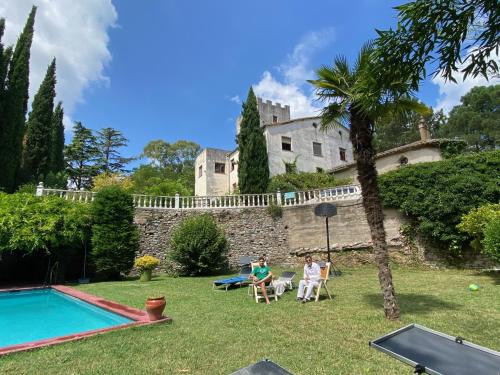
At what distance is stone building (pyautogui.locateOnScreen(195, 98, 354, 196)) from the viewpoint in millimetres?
26281

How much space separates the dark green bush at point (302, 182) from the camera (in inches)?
851

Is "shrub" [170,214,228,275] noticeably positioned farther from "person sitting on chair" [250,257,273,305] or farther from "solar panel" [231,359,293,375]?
"solar panel" [231,359,293,375]

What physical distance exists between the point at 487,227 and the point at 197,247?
11.1 metres

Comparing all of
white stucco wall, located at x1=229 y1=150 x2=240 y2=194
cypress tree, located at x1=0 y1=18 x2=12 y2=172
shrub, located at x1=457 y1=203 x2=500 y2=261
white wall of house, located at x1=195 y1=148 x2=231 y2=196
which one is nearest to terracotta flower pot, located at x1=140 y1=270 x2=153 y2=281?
shrub, located at x1=457 y1=203 x2=500 y2=261

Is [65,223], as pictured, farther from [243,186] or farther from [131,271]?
[243,186]

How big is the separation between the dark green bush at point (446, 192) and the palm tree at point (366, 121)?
821 cm

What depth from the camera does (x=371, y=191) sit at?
20.8 ft

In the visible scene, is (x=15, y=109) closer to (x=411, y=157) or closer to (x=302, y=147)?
(x=302, y=147)

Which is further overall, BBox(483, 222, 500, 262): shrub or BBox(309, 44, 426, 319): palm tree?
BBox(483, 222, 500, 262): shrub

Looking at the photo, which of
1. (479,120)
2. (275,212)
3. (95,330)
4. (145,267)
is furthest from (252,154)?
(479,120)

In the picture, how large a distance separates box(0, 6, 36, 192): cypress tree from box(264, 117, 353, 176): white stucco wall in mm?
17360

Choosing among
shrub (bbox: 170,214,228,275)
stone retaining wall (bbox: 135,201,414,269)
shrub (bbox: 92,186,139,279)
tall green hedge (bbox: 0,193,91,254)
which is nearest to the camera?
tall green hedge (bbox: 0,193,91,254)

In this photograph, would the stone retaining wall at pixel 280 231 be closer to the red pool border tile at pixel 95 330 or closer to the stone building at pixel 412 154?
the stone building at pixel 412 154

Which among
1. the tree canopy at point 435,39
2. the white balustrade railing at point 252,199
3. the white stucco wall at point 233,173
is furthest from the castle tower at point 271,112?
the tree canopy at point 435,39
